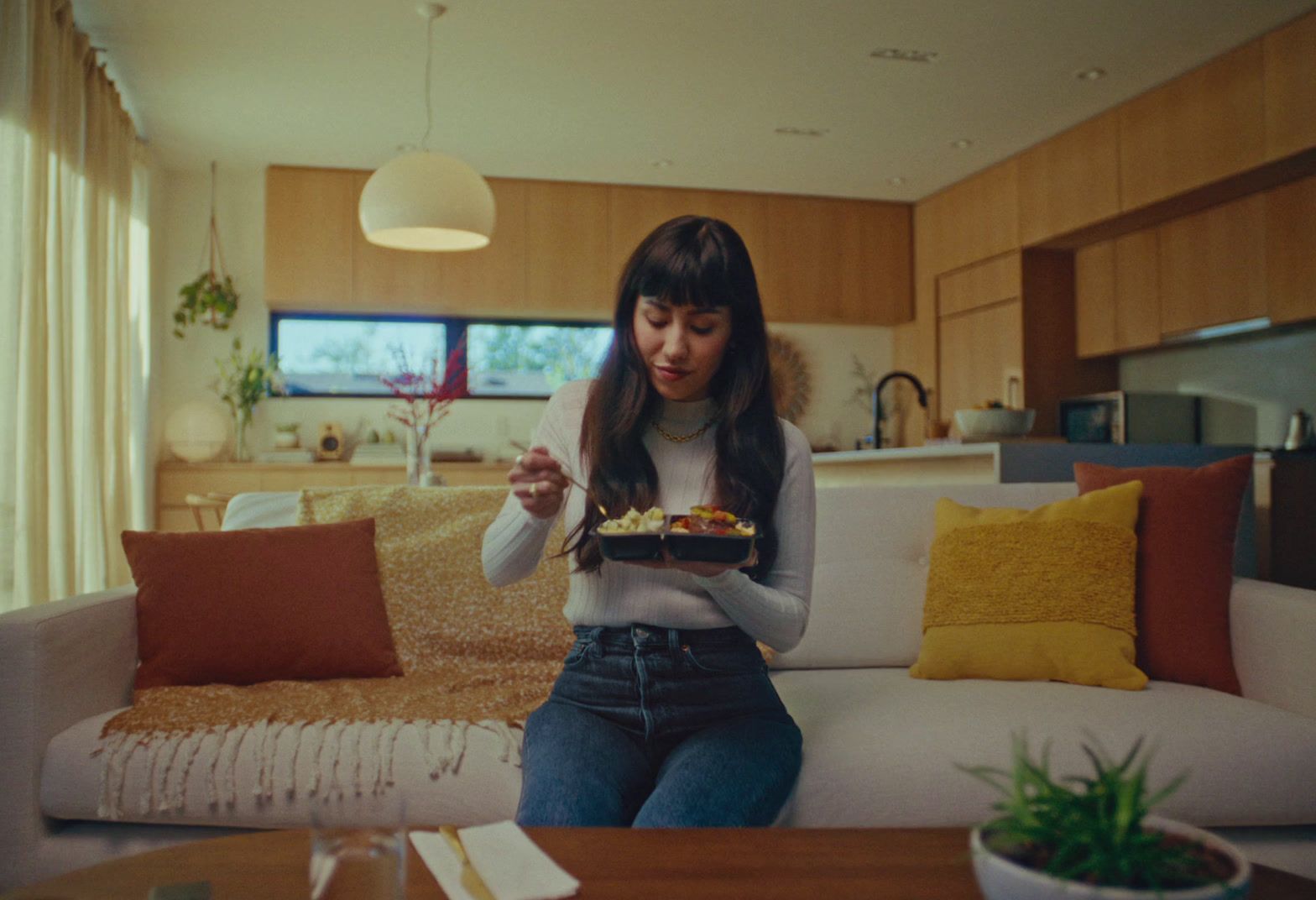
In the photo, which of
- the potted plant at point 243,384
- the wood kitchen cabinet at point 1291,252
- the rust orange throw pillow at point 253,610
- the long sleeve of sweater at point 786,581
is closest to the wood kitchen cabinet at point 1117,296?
the wood kitchen cabinet at point 1291,252

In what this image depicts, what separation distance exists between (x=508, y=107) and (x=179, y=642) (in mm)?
3415

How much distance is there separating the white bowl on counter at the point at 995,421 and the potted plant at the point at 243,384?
4.01 metres

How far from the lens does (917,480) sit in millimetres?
3473

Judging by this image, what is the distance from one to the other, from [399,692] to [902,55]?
336 centimetres

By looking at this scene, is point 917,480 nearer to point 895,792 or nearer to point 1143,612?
point 1143,612

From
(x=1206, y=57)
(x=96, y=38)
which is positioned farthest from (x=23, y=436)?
(x=1206, y=57)

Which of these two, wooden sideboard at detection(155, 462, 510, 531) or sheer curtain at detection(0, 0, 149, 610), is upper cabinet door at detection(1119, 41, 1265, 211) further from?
sheer curtain at detection(0, 0, 149, 610)

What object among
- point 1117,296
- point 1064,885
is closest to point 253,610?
point 1064,885

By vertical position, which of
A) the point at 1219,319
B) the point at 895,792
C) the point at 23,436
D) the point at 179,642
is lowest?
the point at 895,792

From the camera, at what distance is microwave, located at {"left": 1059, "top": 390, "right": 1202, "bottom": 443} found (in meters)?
4.86

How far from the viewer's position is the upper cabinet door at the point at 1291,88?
3670 mm

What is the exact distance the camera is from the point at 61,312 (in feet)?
11.5

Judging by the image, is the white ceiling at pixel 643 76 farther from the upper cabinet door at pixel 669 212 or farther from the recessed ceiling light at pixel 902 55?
the upper cabinet door at pixel 669 212

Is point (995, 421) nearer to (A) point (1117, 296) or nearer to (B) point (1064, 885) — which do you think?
(A) point (1117, 296)
